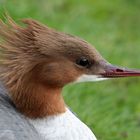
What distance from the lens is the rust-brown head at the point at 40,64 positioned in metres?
4.27

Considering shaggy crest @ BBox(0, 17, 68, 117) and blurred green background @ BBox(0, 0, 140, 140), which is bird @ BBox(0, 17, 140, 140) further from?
blurred green background @ BBox(0, 0, 140, 140)

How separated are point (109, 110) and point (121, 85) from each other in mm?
1120

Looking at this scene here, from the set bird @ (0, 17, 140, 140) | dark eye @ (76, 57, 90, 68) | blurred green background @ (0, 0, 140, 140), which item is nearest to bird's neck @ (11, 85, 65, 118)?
bird @ (0, 17, 140, 140)

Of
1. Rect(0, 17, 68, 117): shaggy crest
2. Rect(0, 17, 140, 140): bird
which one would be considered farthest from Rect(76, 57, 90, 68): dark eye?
Rect(0, 17, 68, 117): shaggy crest

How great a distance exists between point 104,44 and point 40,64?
10.4ft

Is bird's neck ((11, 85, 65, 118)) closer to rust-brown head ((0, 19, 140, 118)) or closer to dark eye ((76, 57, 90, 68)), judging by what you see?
rust-brown head ((0, 19, 140, 118))

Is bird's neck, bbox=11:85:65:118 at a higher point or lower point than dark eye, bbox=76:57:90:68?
lower

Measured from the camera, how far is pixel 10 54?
4.30 meters

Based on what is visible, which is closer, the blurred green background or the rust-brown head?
the rust-brown head

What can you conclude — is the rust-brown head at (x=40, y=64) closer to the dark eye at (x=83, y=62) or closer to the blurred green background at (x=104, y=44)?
the dark eye at (x=83, y=62)

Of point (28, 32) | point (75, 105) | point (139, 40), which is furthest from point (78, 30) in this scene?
point (28, 32)

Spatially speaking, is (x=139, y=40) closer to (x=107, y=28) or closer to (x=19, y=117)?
(x=107, y=28)

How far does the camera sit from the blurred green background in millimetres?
5825

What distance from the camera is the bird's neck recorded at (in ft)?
14.2
